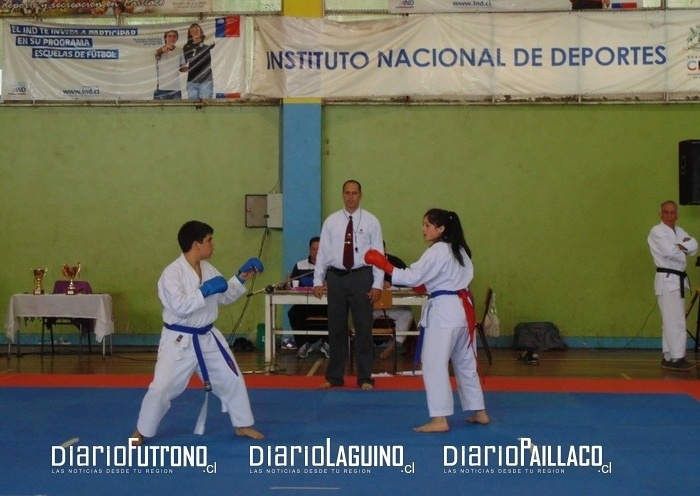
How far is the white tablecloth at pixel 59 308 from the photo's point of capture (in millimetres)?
9961

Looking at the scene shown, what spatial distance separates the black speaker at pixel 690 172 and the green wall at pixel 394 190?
1.01 m

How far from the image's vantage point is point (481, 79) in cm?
1088

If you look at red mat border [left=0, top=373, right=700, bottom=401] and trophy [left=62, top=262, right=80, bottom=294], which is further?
trophy [left=62, top=262, right=80, bottom=294]

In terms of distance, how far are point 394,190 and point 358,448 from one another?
605 centimetres

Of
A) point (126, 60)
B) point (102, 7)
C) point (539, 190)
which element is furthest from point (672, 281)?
point (102, 7)

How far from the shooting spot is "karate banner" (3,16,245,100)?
1104 cm

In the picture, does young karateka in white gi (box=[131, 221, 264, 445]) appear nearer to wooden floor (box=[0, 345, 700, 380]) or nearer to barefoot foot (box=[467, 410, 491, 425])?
barefoot foot (box=[467, 410, 491, 425])

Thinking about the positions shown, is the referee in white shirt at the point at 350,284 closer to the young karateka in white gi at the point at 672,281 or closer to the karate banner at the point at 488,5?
the young karateka in white gi at the point at 672,281

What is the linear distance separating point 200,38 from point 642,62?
17.1ft

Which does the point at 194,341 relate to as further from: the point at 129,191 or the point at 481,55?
the point at 481,55

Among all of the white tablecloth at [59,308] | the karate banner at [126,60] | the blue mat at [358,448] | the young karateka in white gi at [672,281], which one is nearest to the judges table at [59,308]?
the white tablecloth at [59,308]

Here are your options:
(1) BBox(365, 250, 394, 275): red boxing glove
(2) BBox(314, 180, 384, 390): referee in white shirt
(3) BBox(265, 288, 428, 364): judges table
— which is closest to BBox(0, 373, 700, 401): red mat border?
(2) BBox(314, 180, 384, 390): referee in white shirt

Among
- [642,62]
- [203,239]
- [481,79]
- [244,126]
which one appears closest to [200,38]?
[244,126]

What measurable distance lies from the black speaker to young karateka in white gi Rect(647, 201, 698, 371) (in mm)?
911
